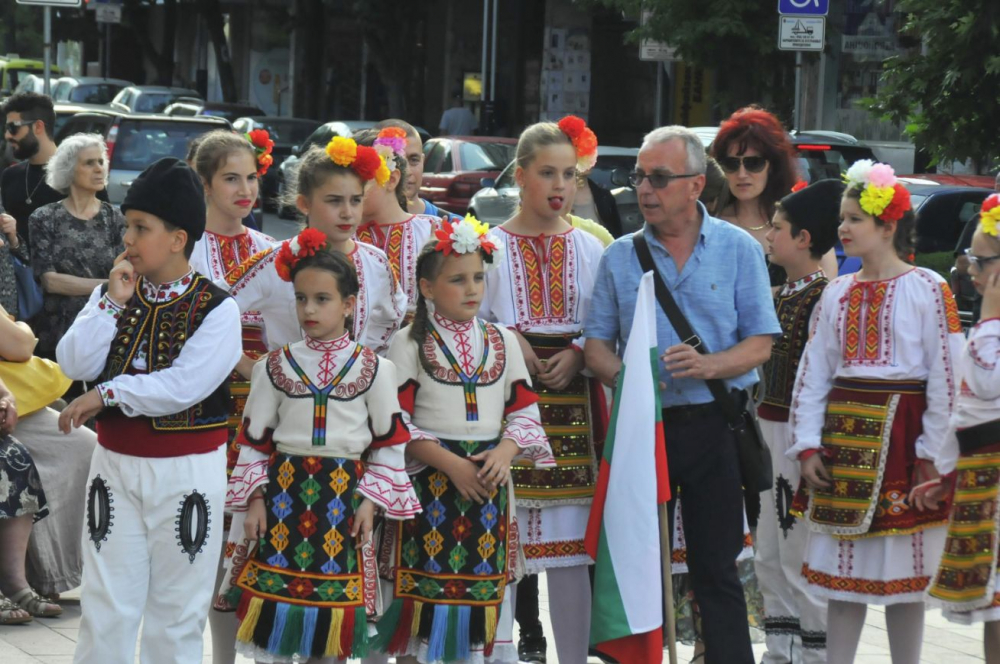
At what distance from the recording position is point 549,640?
277 inches

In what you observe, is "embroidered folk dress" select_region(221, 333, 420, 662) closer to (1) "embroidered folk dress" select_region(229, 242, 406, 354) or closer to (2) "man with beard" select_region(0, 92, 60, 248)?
(1) "embroidered folk dress" select_region(229, 242, 406, 354)

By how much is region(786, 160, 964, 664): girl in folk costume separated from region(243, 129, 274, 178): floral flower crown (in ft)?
7.78

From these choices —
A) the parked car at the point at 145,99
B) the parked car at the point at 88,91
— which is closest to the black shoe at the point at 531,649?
the parked car at the point at 145,99

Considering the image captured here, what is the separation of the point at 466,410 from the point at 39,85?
32.4m

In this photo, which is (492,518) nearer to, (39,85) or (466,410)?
(466,410)

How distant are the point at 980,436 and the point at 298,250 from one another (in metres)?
2.39

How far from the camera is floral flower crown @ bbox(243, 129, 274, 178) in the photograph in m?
6.59

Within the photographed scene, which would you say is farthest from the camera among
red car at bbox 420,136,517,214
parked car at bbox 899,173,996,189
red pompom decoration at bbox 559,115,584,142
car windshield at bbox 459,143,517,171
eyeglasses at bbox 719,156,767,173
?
car windshield at bbox 459,143,517,171

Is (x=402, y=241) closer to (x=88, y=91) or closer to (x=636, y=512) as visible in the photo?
(x=636, y=512)

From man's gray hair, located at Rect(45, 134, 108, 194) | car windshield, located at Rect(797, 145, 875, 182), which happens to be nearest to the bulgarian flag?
man's gray hair, located at Rect(45, 134, 108, 194)

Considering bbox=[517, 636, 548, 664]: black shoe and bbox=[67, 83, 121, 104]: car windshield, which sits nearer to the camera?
bbox=[517, 636, 548, 664]: black shoe

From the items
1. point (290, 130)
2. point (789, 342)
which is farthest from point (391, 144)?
point (290, 130)

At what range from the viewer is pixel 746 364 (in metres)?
5.60

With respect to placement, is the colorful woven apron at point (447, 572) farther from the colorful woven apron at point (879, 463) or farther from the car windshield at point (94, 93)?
the car windshield at point (94, 93)
